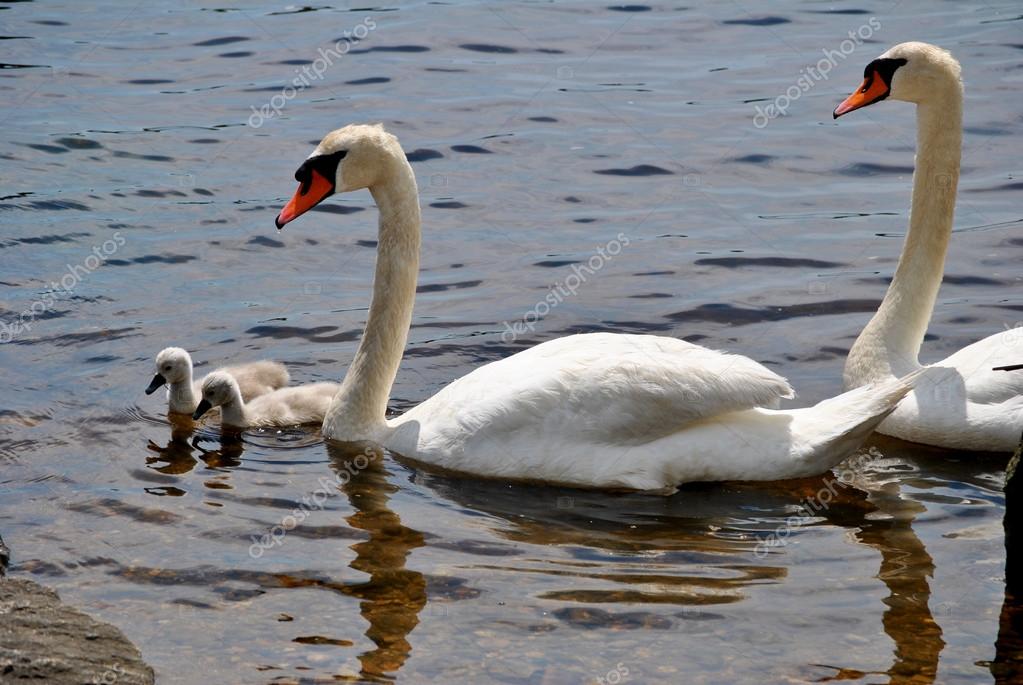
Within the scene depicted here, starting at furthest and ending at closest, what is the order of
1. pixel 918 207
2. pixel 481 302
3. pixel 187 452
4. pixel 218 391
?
pixel 481 302 → pixel 918 207 → pixel 218 391 → pixel 187 452

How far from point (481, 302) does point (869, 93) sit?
10.0 feet

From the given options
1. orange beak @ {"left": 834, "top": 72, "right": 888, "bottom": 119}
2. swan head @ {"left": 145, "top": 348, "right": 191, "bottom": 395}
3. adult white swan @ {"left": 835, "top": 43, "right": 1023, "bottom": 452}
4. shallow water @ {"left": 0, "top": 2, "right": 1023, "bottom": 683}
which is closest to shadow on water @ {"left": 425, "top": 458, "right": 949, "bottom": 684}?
shallow water @ {"left": 0, "top": 2, "right": 1023, "bottom": 683}

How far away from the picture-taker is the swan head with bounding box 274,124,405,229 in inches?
332

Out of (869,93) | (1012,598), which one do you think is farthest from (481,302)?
(1012,598)

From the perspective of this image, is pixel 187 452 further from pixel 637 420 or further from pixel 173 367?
pixel 637 420

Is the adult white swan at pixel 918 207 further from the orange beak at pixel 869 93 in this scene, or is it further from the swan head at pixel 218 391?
the swan head at pixel 218 391

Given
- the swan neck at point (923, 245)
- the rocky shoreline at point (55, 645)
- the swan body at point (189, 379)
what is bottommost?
the rocky shoreline at point (55, 645)

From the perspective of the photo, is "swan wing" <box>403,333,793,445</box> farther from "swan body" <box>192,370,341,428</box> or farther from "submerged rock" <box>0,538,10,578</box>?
"submerged rock" <box>0,538,10,578</box>

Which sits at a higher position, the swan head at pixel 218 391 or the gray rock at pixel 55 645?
the swan head at pixel 218 391

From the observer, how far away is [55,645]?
5508mm

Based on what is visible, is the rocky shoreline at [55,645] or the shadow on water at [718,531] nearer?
the rocky shoreline at [55,645]

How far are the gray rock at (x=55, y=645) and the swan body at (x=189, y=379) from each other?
3135 mm

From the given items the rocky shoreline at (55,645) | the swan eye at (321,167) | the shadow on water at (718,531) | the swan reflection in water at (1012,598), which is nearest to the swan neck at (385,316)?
the swan eye at (321,167)

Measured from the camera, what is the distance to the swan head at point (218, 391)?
8.85 metres
